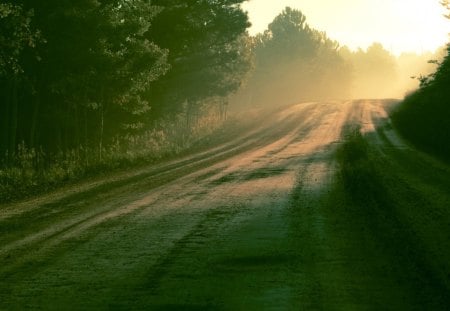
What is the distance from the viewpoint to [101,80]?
1877 centimetres

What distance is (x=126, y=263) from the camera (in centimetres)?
643

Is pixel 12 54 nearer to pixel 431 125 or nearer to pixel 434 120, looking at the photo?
pixel 434 120

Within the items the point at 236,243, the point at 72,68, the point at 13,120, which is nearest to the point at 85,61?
the point at 72,68

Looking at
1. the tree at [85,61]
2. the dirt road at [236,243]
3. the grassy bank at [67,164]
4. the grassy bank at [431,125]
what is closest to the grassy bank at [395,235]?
the dirt road at [236,243]

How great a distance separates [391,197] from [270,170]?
5.67 m

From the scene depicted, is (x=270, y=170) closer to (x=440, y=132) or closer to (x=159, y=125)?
(x=440, y=132)

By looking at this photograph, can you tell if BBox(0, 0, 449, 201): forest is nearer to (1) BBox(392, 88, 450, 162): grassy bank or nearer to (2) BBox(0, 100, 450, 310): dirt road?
(1) BBox(392, 88, 450, 162): grassy bank

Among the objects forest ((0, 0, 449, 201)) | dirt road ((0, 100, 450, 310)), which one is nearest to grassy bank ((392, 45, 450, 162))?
forest ((0, 0, 449, 201))

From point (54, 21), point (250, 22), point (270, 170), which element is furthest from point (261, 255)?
point (250, 22)

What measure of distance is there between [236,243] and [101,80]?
12.7 m

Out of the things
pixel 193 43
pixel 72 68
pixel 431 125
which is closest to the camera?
pixel 72 68

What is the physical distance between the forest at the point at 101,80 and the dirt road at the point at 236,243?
3.79m

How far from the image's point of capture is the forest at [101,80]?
55.9 feet

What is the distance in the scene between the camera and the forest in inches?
671
